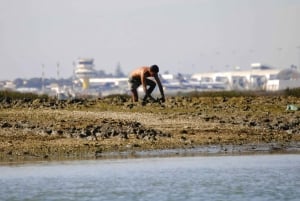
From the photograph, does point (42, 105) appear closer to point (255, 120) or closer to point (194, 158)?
point (255, 120)

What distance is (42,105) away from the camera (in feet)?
126

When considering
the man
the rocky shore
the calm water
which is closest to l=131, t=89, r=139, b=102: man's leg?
the man

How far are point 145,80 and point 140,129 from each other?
9000 mm

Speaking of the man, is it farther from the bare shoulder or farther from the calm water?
the calm water

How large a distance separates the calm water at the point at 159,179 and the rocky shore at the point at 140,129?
4.98 ft

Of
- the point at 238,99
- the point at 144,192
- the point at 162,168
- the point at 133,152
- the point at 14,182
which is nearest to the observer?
the point at 144,192

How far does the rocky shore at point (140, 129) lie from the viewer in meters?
29.1

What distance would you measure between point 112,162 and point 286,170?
4.42 meters

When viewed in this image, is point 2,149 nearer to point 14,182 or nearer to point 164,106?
point 14,182

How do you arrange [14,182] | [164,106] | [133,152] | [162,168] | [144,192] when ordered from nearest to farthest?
[144,192] < [14,182] < [162,168] < [133,152] < [164,106]

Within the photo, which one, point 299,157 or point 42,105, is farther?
point 42,105

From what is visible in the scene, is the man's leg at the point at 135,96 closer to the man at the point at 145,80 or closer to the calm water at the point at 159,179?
the man at the point at 145,80

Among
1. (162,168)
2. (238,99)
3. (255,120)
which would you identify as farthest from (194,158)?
(238,99)

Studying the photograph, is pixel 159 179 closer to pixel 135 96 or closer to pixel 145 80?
pixel 145 80
